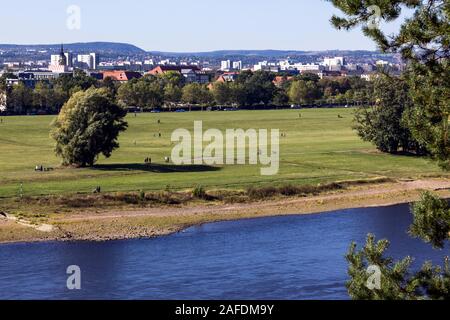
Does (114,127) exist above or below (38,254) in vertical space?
above

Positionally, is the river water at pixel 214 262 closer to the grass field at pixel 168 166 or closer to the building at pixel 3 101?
the grass field at pixel 168 166

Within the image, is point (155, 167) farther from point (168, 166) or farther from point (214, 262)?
point (214, 262)

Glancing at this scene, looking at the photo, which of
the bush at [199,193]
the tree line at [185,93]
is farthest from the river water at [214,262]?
the tree line at [185,93]

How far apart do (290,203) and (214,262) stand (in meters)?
19.3

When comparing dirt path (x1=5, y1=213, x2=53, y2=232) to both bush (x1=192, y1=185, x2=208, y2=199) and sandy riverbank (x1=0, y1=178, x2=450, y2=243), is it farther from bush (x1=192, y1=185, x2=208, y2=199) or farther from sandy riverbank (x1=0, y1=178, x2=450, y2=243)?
bush (x1=192, y1=185, x2=208, y2=199)

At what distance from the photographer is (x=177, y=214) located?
5512 cm

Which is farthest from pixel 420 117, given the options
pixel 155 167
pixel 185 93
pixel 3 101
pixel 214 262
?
pixel 185 93

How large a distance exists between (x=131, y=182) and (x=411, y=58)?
47.8 meters

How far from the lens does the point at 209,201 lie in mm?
58969

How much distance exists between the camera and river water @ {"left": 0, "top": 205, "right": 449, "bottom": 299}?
35812mm
